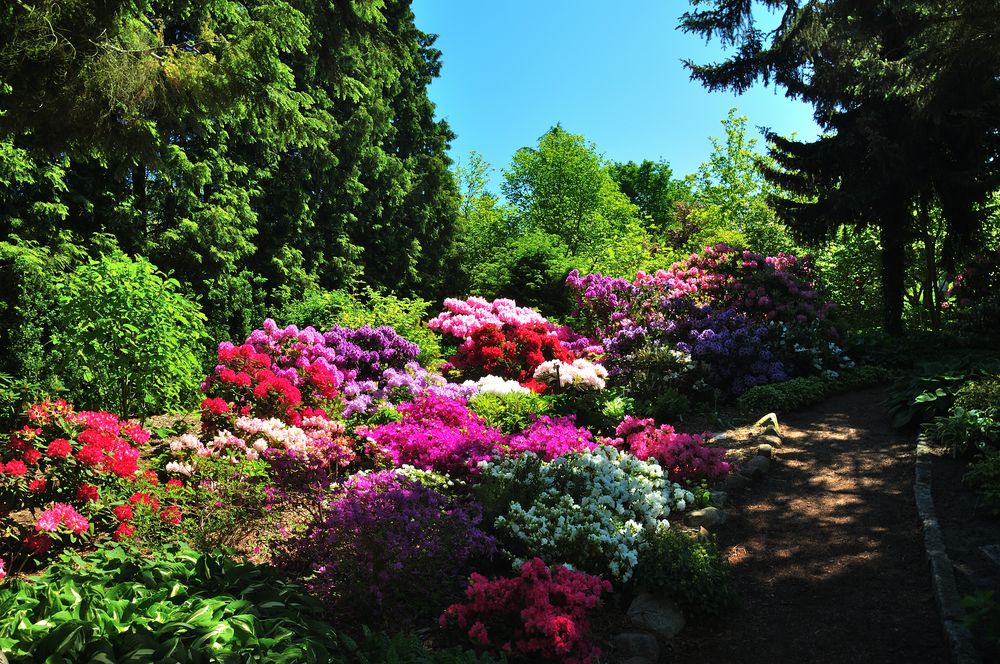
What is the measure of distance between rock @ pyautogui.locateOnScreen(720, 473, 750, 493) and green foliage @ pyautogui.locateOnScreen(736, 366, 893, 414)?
2391mm

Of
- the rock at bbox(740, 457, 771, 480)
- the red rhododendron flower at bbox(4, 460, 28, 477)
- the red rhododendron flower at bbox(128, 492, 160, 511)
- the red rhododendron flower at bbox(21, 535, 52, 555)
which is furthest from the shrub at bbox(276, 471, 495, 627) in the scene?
the rock at bbox(740, 457, 771, 480)

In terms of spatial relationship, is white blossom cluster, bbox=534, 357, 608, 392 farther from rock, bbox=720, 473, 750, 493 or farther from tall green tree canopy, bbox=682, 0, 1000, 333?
tall green tree canopy, bbox=682, 0, 1000, 333

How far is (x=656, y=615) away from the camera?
385 centimetres

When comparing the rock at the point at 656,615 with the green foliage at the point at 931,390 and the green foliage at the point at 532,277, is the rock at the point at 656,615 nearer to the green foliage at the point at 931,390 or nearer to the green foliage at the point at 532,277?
the green foliage at the point at 931,390

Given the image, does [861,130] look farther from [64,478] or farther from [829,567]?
[64,478]

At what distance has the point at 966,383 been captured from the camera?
6.96 meters

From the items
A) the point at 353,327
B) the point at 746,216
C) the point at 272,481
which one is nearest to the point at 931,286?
the point at 746,216

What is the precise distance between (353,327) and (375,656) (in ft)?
23.4

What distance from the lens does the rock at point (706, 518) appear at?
515cm

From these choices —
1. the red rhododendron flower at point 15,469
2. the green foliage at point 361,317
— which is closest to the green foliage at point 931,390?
the green foliage at point 361,317

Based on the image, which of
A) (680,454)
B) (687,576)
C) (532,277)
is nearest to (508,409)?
(680,454)

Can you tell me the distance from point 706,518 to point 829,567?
0.94m

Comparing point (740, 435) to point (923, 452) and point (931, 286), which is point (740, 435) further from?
point (931, 286)

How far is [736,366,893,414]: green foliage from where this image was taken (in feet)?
27.2
